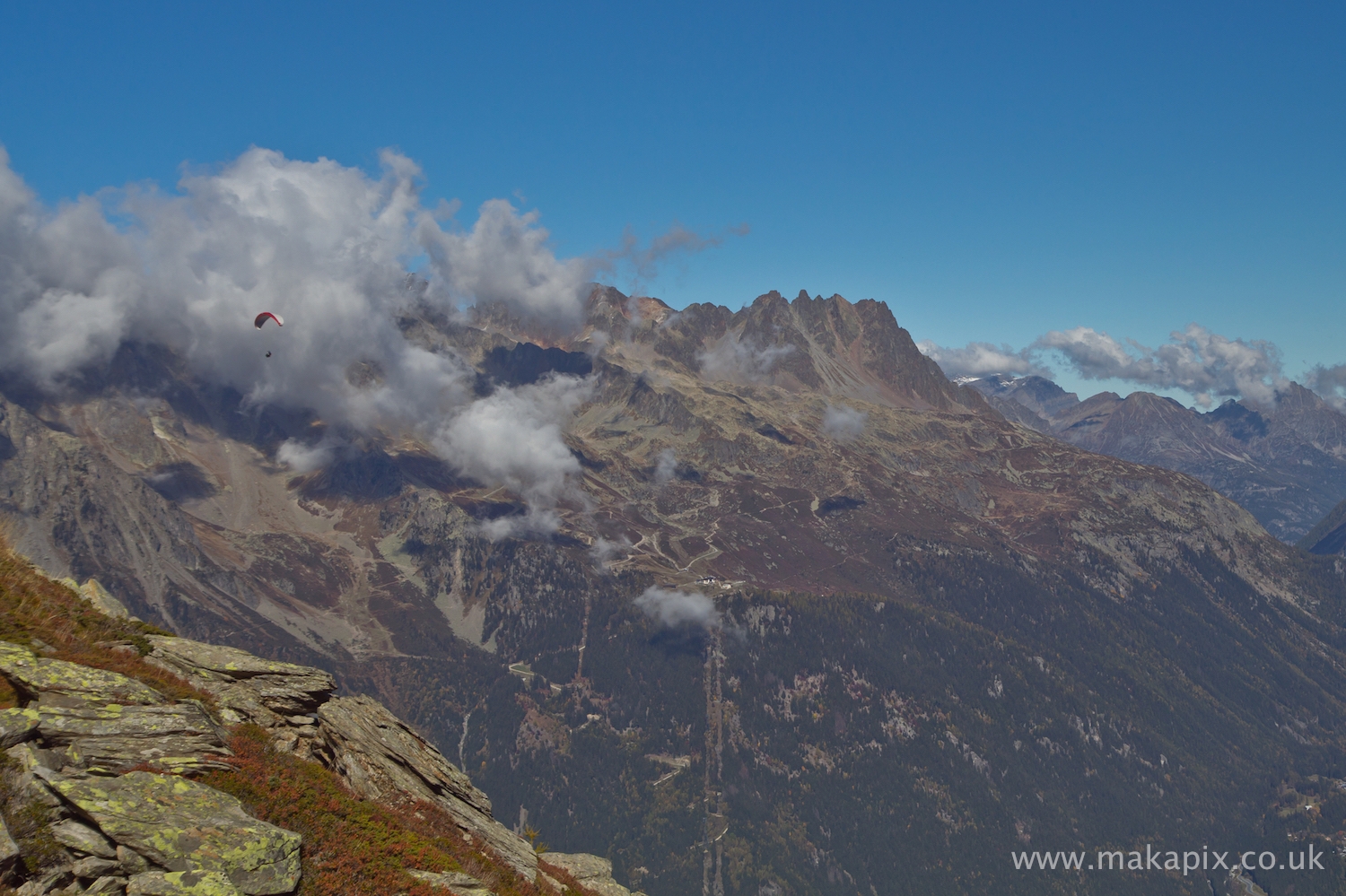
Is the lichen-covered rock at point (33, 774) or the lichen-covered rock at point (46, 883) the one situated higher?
the lichen-covered rock at point (33, 774)

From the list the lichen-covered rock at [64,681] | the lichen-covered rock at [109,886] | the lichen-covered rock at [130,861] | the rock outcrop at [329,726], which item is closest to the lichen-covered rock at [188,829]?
the lichen-covered rock at [130,861]

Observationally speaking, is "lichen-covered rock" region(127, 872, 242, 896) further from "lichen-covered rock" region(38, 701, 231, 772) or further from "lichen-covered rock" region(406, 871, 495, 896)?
"lichen-covered rock" region(406, 871, 495, 896)

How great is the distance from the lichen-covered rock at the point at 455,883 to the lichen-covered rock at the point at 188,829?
6.13 metres

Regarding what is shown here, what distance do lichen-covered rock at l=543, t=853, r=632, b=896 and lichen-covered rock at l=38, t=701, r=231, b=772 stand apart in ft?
88.1

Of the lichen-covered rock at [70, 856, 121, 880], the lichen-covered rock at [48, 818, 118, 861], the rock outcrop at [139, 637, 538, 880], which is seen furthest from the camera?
the rock outcrop at [139, 637, 538, 880]

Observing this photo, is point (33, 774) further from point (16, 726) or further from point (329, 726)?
point (329, 726)

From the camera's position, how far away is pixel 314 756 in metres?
31.5

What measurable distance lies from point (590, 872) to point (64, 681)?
35.0 metres

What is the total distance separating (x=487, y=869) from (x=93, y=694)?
17.5 m

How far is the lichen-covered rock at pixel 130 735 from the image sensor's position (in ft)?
67.9

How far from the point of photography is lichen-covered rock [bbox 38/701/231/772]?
20.7 meters

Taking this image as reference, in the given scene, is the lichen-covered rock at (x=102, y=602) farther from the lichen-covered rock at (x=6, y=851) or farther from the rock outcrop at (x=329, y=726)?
the lichen-covered rock at (x=6, y=851)

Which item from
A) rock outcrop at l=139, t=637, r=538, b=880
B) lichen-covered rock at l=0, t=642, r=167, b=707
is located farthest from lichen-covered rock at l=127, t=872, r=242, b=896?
rock outcrop at l=139, t=637, r=538, b=880

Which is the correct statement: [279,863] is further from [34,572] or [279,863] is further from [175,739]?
[34,572]
